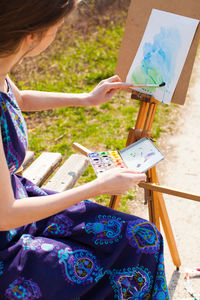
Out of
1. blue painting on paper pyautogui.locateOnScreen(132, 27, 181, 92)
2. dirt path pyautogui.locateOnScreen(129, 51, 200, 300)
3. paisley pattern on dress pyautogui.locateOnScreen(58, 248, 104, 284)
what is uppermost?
blue painting on paper pyautogui.locateOnScreen(132, 27, 181, 92)

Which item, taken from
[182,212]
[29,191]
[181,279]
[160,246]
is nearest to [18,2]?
[29,191]

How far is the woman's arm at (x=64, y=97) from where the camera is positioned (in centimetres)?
174

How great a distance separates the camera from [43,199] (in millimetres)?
1224

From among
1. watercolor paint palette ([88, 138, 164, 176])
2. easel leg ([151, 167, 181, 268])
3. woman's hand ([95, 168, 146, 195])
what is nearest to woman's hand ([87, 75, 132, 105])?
watercolor paint palette ([88, 138, 164, 176])

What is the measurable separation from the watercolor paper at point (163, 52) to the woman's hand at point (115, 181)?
1.59 feet

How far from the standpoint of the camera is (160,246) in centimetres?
142

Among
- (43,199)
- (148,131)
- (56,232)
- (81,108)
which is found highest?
(148,131)

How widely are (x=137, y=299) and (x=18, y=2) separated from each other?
1016mm

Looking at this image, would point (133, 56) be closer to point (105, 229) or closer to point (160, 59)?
point (160, 59)

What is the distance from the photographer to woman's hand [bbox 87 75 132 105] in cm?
174

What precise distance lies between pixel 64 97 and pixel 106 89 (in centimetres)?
20

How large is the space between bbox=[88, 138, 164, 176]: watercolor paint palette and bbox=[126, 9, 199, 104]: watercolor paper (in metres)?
0.23

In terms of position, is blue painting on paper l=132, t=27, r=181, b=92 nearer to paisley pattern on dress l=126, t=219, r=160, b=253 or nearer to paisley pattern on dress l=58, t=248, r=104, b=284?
paisley pattern on dress l=126, t=219, r=160, b=253

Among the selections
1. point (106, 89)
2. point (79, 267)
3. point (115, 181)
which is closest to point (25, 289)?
point (79, 267)
